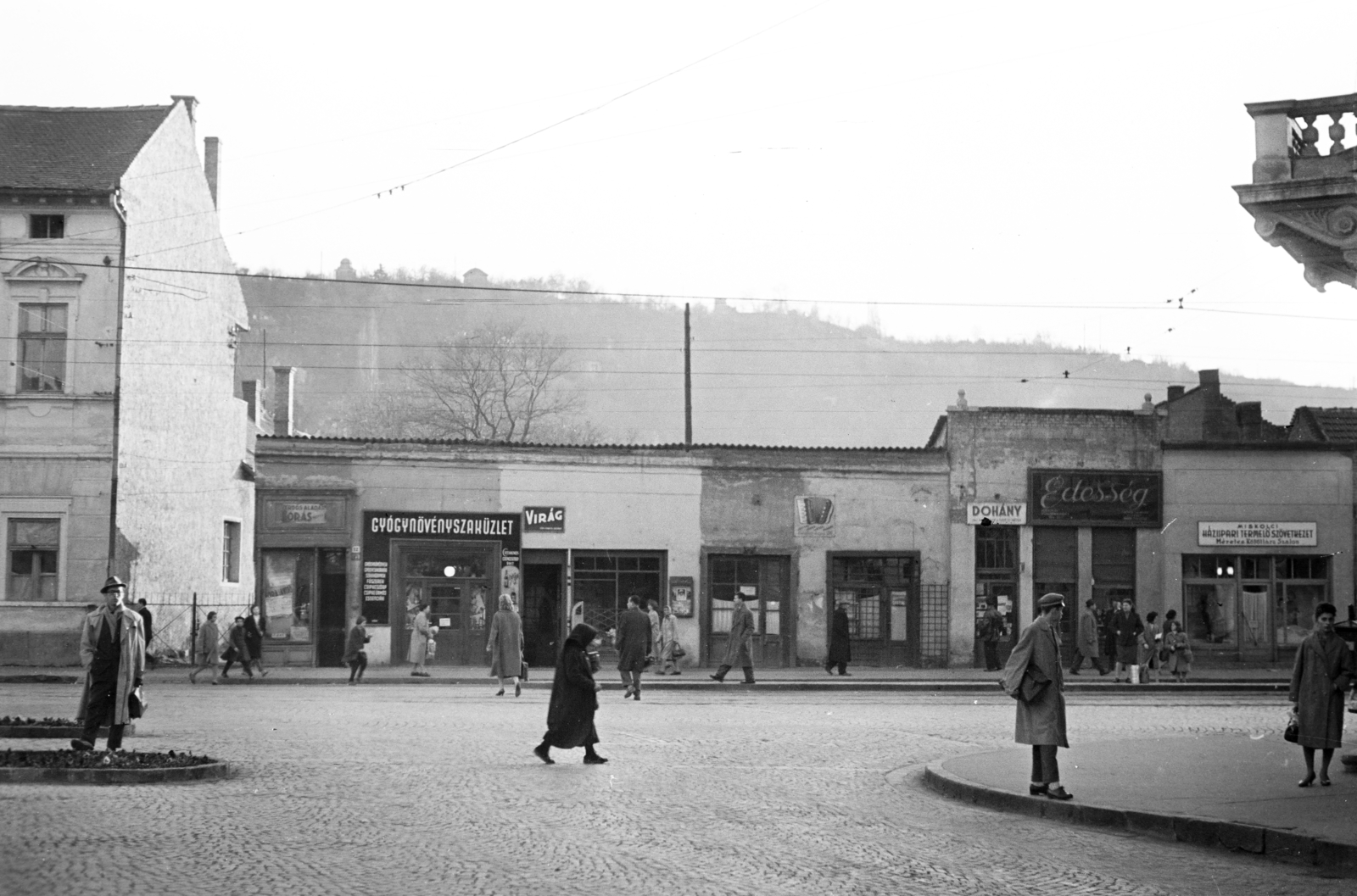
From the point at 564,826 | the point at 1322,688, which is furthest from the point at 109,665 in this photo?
the point at 1322,688

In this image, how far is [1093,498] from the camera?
41.9 metres

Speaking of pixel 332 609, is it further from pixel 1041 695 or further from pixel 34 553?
pixel 1041 695

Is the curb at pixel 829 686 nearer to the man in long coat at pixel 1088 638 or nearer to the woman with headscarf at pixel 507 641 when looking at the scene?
the man in long coat at pixel 1088 638

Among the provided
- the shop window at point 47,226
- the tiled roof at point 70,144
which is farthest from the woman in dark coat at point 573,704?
the shop window at point 47,226

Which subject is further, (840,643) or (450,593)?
(450,593)

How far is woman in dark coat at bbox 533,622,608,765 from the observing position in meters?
16.4

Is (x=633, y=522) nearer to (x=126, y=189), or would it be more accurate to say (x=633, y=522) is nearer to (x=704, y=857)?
(x=126, y=189)

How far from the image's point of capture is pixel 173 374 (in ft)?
130

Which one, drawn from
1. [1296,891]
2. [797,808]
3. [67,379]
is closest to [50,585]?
[67,379]

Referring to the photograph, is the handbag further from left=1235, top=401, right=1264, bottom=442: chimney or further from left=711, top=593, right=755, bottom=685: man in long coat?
left=1235, top=401, right=1264, bottom=442: chimney

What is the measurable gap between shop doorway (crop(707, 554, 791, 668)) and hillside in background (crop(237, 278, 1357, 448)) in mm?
52337

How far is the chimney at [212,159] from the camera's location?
46062mm

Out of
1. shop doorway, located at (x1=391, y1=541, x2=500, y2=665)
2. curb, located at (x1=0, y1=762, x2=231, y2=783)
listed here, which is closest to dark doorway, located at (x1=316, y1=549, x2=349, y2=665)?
shop doorway, located at (x1=391, y1=541, x2=500, y2=665)

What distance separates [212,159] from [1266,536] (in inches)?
1211
